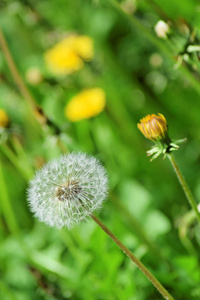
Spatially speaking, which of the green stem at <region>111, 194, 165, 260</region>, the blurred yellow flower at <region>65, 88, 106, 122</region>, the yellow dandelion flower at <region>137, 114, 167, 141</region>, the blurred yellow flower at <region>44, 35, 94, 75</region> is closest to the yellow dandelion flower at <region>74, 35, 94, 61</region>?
the blurred yellow flower at <region>44, 35, 94, 75</region>

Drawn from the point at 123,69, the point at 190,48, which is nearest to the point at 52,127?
the point at 190,48

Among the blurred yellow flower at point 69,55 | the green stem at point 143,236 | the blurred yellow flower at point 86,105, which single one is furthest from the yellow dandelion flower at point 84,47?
the green stem at point 143,236

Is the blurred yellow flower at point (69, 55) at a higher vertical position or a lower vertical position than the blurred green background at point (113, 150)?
higher

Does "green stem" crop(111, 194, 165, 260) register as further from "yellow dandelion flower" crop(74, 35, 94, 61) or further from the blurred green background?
"yellow dandelion flower" crop(74, 35, 94, 61)

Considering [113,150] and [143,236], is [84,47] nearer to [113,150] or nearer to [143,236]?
[113,150]

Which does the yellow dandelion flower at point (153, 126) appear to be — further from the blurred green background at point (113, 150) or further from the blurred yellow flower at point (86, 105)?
the blurred yellow flower at point (86, 105)

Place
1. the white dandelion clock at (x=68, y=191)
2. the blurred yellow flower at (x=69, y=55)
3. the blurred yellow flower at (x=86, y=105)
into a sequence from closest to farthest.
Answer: the white dandelion clock at (x=68, y=191)
the blurred yellow flower at (x=86, y=105)
the blurred yellow flower at (x=69, y=55)
